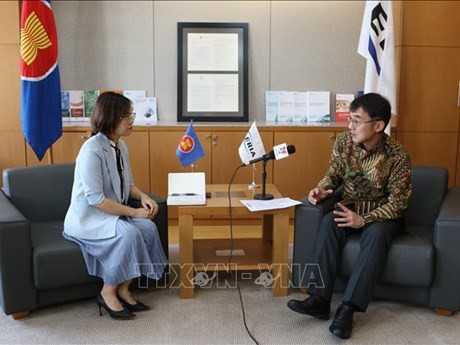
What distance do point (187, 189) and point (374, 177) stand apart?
3.44ft

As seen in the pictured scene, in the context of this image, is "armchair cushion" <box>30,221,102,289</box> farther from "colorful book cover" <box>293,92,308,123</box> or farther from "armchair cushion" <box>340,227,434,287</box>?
"colorful book cover" <box>293,92,308,123</box>

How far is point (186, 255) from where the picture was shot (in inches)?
112

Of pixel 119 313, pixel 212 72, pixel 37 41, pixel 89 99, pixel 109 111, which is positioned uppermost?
pixel 37 41

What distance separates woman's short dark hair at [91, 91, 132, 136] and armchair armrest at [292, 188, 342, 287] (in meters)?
1.08

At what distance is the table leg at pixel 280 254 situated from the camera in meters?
2.88

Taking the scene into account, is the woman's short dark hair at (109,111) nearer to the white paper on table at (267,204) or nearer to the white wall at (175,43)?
the white paper on table at (267,204)

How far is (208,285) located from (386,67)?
2213 millimetres

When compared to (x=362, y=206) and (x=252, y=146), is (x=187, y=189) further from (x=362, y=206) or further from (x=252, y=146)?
(x=362, y=206)

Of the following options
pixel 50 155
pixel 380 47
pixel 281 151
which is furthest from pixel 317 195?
pixel 50 155

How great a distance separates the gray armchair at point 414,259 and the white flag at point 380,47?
135 cm

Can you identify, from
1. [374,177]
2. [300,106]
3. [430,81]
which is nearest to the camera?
[374,177]

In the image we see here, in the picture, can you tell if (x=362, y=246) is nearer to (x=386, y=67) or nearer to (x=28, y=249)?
(x=28, y=249)

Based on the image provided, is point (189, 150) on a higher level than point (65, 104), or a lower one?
lower

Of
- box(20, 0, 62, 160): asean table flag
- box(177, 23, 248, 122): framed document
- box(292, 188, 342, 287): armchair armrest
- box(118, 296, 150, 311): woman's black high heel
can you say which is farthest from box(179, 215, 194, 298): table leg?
box(177, 23, 248, 122): framed document
